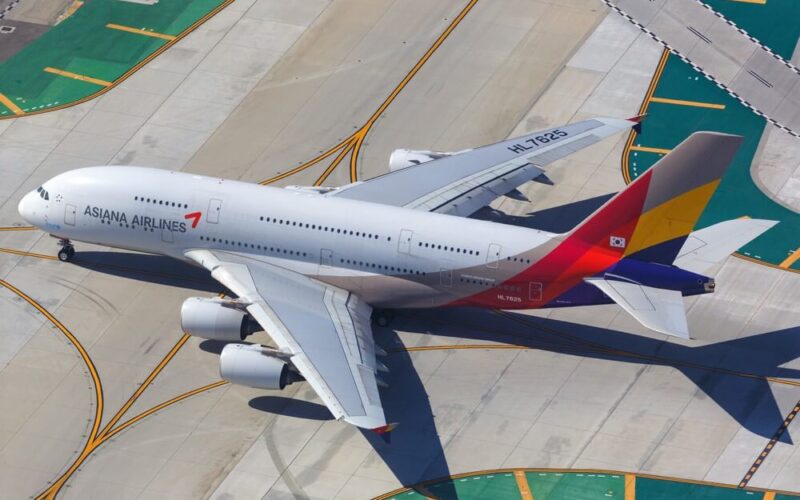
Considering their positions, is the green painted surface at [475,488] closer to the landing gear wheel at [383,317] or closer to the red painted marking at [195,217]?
the landing gear wheel at [383,317]

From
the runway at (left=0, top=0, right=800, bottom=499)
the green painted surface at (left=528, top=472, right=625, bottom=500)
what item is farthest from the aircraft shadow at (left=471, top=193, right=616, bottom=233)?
the green painted surface at (left=528, top=472, right=625, bottom=500)

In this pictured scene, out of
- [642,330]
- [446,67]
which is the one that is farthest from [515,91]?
[642,330]

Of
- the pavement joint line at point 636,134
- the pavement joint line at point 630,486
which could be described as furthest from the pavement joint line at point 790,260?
the pavement joint line at point 630,486

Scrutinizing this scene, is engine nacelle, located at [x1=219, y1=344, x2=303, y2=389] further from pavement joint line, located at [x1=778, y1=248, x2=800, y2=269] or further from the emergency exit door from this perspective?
pavement joint line, located at [x1=778, y1=248, x2=800, y2=269]

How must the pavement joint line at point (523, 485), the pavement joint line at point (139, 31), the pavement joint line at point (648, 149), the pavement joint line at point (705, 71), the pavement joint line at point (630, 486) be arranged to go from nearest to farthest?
the pavement joint line at point (630, 486)
the pavement joint line at point (523, 485)
the pavement joint line at point (648, 149)
the pavement joint line at point (705, 71)
the pavement joint line at point (139, 31)

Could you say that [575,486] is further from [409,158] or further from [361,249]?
[409,158]

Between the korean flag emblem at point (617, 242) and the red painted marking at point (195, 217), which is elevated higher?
the korean flag emblem at point (617, 242)

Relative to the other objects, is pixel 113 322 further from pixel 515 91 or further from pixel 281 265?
pixel 515 91
